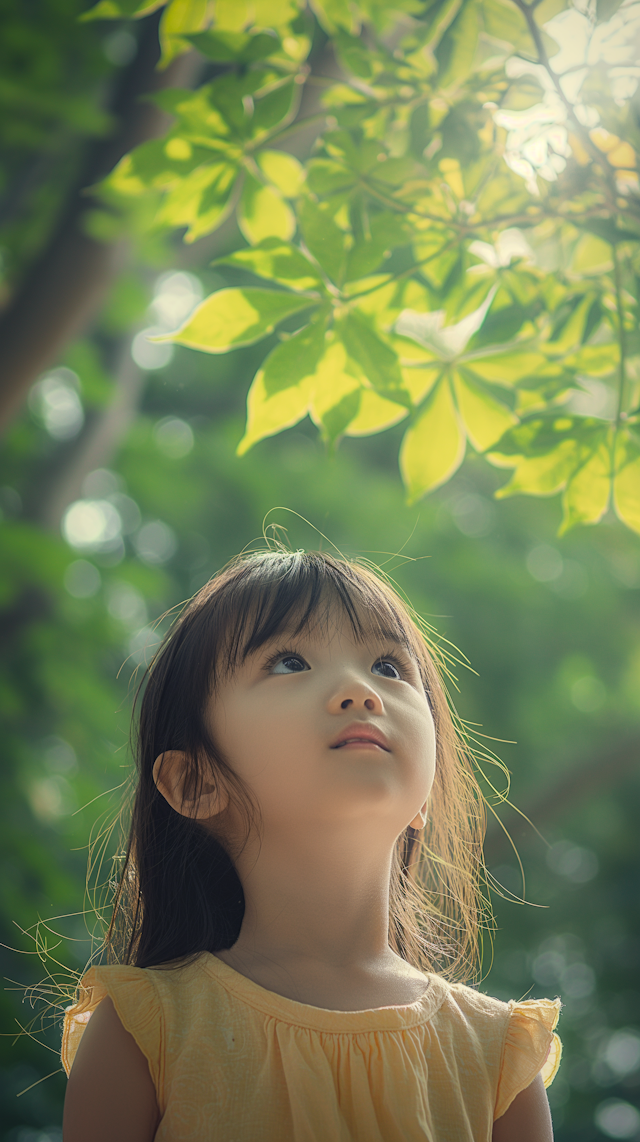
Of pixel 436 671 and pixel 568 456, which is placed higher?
pixel 568 456

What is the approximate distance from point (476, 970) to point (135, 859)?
1.72ft

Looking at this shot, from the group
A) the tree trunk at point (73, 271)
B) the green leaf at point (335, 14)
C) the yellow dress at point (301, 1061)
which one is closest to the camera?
the yellow dress at point (301, 1061)

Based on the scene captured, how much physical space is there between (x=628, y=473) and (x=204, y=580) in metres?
4.23

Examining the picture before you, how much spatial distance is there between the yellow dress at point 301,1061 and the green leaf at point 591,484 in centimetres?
58

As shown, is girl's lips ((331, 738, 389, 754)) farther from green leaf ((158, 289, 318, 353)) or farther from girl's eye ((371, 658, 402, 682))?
green leaf ((158, 289, 318, 353))

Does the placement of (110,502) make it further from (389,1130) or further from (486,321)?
(389,1130)

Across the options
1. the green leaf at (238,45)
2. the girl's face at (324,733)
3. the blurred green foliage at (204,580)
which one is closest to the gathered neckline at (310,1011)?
the girl's face at (324,733)

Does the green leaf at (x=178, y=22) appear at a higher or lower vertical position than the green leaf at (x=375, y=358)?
higher

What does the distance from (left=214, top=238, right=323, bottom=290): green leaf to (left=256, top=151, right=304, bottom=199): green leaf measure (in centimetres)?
15

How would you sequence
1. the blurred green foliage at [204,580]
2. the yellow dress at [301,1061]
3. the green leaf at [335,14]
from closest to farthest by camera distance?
the yellow dress at [301,1061], the green leaf at [335,14], the blurred green foliage at [204,580]

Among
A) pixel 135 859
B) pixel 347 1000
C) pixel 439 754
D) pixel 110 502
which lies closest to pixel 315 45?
pixel 439 754

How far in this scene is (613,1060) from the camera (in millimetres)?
4660

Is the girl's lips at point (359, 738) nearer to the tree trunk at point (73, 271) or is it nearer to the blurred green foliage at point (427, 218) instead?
the blurred green foliage at point (427, 218)

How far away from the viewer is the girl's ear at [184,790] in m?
0.99
